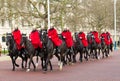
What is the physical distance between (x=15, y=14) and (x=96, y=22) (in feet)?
90.3

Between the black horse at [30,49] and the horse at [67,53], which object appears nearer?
the black horse at [30,49]

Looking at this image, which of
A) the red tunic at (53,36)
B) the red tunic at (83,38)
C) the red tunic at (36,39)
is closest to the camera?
the red tunic at (53,36)

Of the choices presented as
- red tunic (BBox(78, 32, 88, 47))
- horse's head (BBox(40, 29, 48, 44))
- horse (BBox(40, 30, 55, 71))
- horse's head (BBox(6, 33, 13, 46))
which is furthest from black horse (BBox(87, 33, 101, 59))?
horse's head (BBox(40, 29, 48, 44))

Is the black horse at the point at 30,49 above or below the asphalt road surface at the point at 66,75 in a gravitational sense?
above

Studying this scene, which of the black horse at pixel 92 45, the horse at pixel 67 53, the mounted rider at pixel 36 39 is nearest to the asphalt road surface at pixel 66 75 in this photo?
the mounted rider at pixel 36 39

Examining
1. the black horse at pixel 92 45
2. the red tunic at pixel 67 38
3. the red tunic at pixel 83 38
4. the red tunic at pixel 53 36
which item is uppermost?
the red tunic at pixel 53 36

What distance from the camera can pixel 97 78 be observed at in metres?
18.4

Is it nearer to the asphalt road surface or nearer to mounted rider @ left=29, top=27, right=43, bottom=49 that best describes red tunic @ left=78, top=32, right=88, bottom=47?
the asphalt road surface

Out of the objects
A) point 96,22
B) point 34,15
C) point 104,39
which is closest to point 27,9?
point 34,15

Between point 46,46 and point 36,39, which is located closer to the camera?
point 46,46

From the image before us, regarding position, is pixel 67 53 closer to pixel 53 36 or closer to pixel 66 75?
pixel 53 36

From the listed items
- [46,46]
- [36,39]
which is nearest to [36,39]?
[36,39]

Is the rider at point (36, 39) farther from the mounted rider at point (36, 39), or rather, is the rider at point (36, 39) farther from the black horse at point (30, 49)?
the black horse at point (30, 49)

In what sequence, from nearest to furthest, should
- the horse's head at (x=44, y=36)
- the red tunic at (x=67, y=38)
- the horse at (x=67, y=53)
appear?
the horse's head at (x=44, y=36), the horse at (x=67, y=53), the red tunic at (x=67, y=38)
